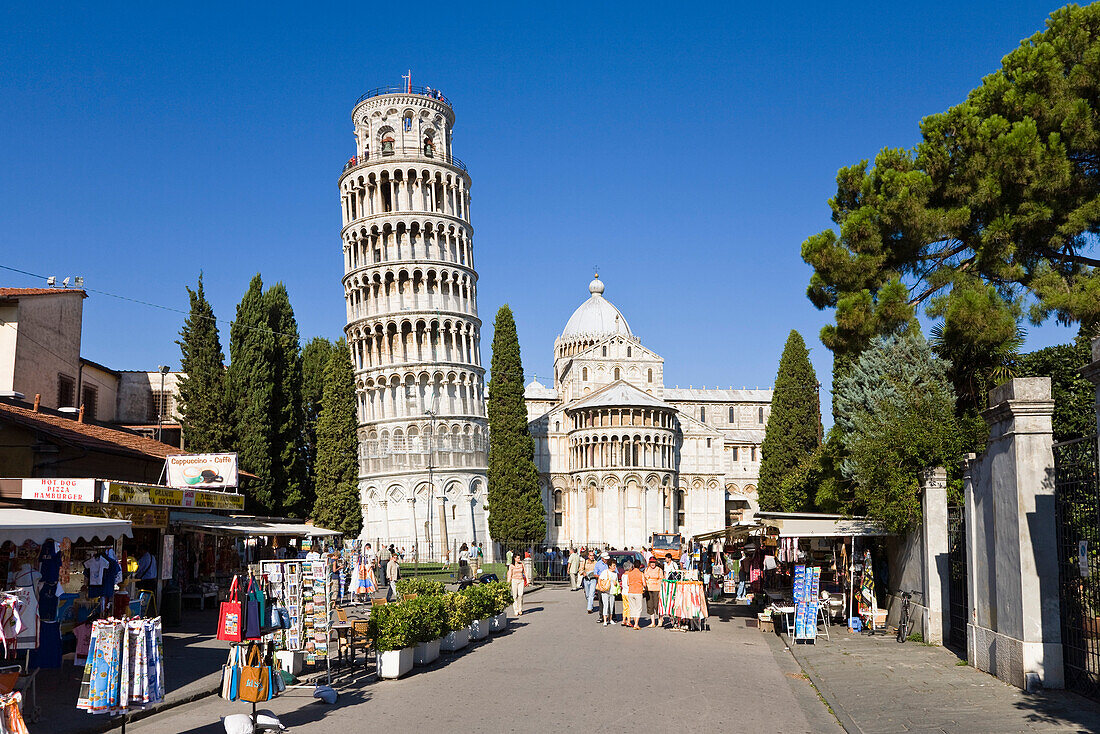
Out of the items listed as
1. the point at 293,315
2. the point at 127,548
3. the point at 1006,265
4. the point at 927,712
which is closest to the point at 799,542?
the point at 1006,265

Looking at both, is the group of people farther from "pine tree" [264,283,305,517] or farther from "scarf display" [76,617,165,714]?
"pine tree" [264,283,305,517]

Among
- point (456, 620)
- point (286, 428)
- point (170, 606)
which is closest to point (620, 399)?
point (286, 428)

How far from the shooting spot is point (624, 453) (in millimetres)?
77125

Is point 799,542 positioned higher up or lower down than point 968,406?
lower down

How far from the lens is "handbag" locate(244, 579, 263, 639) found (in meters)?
12.6

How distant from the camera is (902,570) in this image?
69.4 ft

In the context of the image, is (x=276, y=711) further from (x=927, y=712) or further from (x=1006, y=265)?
(x=1006, y=265)

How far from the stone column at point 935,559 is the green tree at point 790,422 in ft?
131

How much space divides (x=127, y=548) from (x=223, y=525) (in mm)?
3136

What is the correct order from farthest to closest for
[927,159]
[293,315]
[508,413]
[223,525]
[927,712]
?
[508,413] < [293,315] < [223,525] < [927,159] < [927,712]

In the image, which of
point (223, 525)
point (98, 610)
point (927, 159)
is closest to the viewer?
point (98, 610)

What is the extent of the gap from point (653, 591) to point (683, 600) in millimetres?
1704

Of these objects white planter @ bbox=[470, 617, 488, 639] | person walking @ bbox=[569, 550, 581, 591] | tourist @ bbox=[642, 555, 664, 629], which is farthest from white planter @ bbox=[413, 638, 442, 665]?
person walking @ bbox=[569, 550, 581, 591]

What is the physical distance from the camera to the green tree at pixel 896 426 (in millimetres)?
20562
